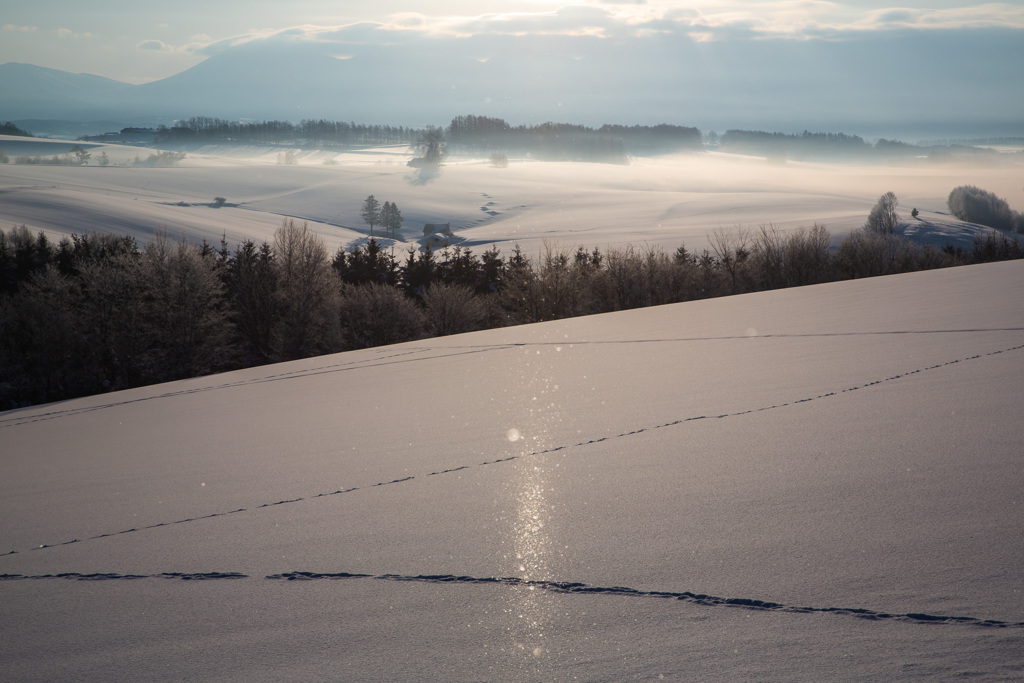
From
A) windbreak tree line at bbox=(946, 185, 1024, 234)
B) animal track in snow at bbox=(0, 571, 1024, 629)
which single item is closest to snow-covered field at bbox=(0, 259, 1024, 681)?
animal track in snow at bbox=(0, 571, 1024, 629)

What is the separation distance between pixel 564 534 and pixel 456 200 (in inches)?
4276

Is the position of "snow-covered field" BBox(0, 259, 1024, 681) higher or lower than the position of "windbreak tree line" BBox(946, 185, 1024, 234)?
lower

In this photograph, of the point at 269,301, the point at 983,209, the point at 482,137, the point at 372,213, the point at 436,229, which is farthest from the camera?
the point at 482,137

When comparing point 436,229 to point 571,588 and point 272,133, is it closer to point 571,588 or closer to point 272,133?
point 571,588

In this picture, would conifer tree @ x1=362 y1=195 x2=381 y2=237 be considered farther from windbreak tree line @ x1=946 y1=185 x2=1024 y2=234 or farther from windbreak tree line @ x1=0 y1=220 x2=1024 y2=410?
windbreak tree line @ x1=946 y1=185 x2=1024 y2=234

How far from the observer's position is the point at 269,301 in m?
37.6

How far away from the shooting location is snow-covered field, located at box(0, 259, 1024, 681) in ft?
7.21

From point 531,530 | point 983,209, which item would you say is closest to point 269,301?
point 531,530

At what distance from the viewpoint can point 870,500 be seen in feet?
9.95

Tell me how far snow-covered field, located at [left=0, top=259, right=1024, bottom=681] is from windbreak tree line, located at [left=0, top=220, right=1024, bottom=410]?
1066 inches

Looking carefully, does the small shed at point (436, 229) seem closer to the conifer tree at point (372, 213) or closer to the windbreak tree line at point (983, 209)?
the conifer tree at point (372, 213)

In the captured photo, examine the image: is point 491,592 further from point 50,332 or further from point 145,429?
point 50,332

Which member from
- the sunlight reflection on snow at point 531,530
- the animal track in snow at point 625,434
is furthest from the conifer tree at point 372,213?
the animal track in snow at point 625,434

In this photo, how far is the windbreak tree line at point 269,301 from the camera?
3081 cm
